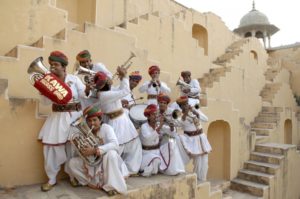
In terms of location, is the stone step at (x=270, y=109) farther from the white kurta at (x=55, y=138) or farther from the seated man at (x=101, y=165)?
the white kurta at (x=55, y=138)

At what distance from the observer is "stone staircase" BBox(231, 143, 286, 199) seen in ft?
27.0

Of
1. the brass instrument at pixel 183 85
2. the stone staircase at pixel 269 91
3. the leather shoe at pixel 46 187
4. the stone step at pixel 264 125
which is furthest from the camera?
the stone staircase at pixel 269 91

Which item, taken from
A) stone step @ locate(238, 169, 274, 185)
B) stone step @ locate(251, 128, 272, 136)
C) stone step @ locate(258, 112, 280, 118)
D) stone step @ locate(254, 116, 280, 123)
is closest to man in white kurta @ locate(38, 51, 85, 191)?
stone step @ locate(238, 169, 274, 185)

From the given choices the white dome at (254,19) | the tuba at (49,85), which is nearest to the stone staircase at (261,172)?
the tuba at (49,85)

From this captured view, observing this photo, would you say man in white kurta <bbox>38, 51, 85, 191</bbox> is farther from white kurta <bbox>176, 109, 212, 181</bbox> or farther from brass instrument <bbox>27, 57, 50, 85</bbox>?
white kurta <bbox>176, 109, 212, 181</bbox>

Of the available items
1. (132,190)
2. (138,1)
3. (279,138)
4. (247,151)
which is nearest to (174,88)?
(247,151)

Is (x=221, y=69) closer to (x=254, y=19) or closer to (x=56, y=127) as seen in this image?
(x=56, y=127)

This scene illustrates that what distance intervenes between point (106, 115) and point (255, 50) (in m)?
13.6

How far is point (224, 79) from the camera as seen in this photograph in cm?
1056

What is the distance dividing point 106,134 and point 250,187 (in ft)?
20.1

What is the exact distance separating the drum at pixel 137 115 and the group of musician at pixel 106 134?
6 cm

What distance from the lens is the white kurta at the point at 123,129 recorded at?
4184mm

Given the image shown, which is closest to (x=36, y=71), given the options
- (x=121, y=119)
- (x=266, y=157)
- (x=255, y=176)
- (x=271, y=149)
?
(x=121, y=119)

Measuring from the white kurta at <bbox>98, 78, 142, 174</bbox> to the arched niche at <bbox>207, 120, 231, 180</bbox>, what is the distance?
4.73 m
